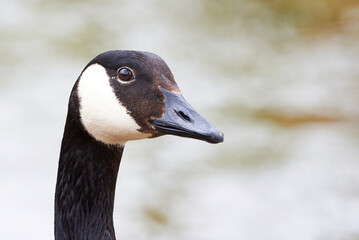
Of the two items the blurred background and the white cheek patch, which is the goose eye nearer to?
the white cheek patch

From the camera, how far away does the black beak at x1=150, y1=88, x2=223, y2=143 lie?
3186mm

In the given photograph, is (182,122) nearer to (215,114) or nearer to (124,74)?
(124,74)

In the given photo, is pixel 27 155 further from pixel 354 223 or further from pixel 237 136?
pixel 354 223

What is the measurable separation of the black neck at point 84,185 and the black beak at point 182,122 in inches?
13.2

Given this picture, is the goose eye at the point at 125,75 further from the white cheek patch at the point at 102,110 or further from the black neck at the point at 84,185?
the black neck at the point at 84,185

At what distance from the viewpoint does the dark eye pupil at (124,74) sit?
3.45m

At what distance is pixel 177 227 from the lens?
5934 mm

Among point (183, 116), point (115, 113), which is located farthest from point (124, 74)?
point (183, 116)

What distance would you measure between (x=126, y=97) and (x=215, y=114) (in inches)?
155

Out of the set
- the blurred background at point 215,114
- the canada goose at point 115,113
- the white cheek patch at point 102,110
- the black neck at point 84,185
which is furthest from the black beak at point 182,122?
the blurred background at point 215,114

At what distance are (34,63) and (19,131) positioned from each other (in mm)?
1455

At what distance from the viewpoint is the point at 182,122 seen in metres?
3.29

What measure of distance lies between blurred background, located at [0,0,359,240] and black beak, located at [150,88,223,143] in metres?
2.59

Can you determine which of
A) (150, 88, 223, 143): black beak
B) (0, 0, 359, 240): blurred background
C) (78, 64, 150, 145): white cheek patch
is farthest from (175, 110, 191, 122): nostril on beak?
(0, 0, 359, 240): blurred background
